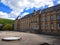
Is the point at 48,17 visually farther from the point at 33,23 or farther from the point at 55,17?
the point at 33,23

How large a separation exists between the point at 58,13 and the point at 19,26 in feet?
133

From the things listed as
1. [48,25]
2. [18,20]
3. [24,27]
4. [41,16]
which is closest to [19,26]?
[18,20]

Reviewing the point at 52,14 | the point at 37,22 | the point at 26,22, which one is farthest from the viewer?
the point at 26,22

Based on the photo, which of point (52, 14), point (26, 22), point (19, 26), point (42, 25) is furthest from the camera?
point (19, 26)

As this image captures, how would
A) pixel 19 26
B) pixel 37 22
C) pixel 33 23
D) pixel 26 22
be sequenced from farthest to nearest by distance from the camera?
pixel 19 26 < pixel 26 22 < pixel 33 23 < pixel 37 22

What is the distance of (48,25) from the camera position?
4859cm

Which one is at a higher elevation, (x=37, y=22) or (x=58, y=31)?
(x=37, y=22)

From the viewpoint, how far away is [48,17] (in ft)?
160

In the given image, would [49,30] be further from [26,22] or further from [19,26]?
[19,26]

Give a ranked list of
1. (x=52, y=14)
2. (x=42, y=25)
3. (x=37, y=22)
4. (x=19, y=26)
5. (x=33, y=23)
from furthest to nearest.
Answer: (x=19, y=26), (x=33, y=23), (x=37, y=22), (x=42, y=25), (x=52, y=14)

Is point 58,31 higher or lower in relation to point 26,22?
lower

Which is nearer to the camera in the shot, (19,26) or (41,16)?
(41,16)

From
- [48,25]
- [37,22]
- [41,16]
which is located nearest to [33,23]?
[37,22]

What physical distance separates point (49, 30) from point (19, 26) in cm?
3589
